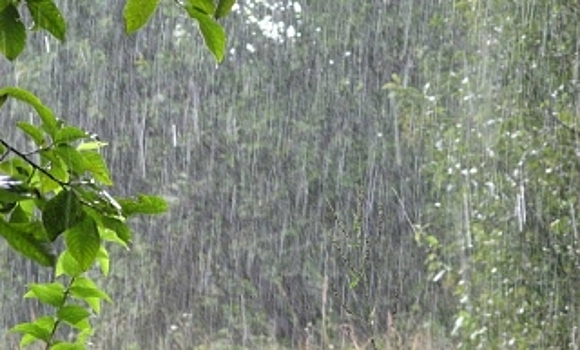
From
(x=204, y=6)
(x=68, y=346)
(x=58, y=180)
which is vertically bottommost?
(x=68, y=346)

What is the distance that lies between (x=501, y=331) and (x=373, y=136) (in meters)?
4.36

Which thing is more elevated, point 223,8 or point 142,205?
point 223,8

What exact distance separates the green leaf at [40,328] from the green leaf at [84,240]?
16 cm

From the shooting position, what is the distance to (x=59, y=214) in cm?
59

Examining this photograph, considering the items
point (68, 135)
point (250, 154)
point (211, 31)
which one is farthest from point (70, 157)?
point (250, 154)

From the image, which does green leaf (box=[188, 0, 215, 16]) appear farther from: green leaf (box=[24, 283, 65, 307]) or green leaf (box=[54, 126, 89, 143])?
green leaf (box=[24, 283, 65, 307])

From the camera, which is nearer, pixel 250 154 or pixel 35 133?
pixel 35 133

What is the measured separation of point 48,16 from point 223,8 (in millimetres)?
118

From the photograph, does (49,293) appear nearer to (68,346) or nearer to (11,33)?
(68,346)

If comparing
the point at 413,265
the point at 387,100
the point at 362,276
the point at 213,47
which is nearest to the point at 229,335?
the point at 413,265

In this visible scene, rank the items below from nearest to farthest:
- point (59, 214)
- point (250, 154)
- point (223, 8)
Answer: point (59, 214) → point (223, 8) → point (250, 154)

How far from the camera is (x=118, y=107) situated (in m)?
8.16

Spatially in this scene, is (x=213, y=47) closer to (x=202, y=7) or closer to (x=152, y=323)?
(x=202, y=7)

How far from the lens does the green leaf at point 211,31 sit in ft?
2.19
